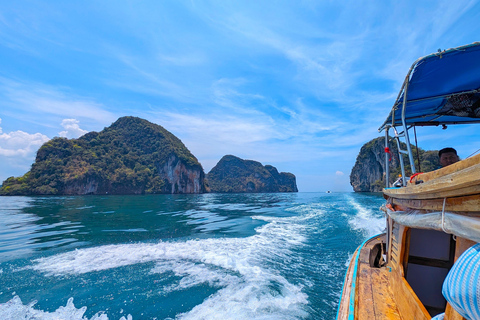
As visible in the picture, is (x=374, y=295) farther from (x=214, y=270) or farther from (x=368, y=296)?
(x=214, y=270)

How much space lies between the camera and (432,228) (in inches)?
68.4

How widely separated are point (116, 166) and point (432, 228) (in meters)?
100

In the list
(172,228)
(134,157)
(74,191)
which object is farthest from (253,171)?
(172,228)

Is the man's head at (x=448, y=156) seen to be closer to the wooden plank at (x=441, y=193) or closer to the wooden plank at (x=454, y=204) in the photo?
the wooden plank at (x=441, y=193)

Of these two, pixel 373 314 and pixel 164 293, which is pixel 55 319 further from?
pixel 373 314

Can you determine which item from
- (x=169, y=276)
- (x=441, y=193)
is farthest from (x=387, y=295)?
(x=169, y=276)

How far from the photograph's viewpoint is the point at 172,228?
11.2 metres

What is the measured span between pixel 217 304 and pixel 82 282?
3.29m

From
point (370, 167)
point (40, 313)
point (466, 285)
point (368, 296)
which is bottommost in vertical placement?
point (40, 313)

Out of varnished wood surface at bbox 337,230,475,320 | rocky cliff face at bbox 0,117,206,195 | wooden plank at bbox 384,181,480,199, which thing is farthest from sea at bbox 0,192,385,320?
rocky cliff face at bbox 0,117,206,195

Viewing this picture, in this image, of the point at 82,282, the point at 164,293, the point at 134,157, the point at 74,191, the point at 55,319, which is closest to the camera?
the point at 55,319

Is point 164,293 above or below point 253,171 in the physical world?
below

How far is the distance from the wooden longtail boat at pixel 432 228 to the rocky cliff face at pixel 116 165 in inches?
3283

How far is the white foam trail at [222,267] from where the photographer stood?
4164mm
